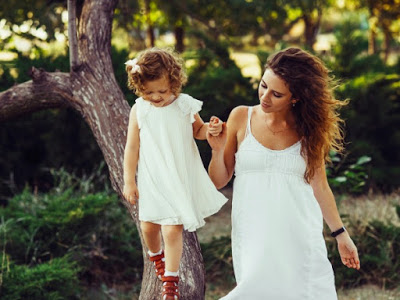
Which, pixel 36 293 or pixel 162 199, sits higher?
pixel 162 199

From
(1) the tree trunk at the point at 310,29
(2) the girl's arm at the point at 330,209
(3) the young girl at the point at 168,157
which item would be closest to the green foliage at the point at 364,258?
(2) the girl's arm at the point at 330,209

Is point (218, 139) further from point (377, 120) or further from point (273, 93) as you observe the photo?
point (377, 120)

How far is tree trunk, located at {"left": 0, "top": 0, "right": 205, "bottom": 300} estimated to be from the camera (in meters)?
3.88

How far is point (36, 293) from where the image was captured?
4.24 metres

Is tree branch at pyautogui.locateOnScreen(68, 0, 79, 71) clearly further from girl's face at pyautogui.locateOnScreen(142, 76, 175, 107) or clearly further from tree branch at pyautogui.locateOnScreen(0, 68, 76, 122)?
girl's face at pyautogui.locateOnScreen(142, 76, 175, 107)

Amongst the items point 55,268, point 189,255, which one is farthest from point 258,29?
point 189,255

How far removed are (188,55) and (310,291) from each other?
193 inches

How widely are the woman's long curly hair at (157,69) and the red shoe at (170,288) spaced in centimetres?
89

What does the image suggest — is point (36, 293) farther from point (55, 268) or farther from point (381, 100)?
point (381, 100)

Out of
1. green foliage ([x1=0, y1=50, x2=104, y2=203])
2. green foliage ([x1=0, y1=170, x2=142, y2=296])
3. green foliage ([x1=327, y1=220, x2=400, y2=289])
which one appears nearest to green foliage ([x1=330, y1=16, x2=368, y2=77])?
green foliage ([x1=327, y1=220, x2=400, y2=289])

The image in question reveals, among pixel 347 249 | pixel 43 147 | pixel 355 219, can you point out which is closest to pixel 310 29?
pixel 43 147

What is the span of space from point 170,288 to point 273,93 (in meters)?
1.04

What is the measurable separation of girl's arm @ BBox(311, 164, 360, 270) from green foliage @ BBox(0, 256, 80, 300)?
86.6 inches

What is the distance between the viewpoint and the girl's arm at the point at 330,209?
288 cm
